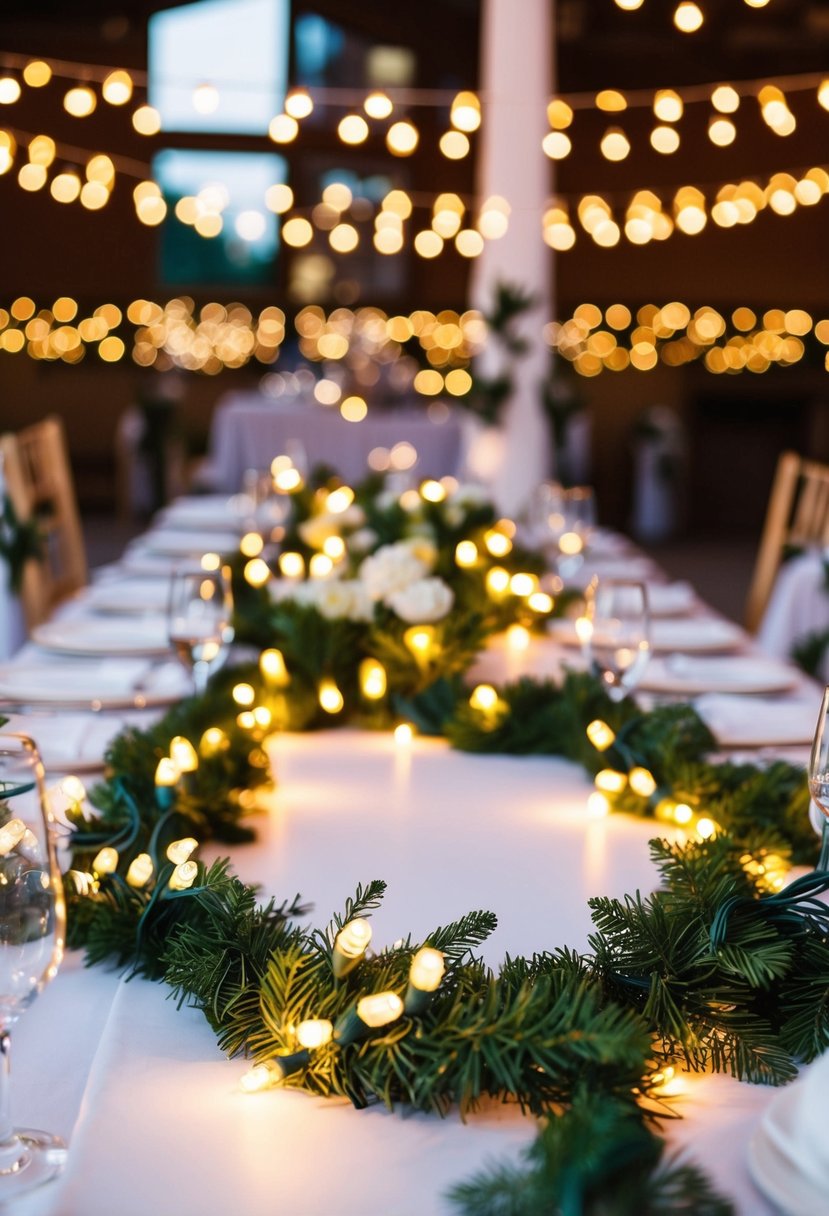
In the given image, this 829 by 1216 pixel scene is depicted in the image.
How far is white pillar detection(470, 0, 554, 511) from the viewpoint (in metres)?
6.02

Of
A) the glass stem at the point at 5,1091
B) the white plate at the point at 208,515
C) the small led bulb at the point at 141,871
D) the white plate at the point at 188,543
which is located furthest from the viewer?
the white plate at the point at 208,515

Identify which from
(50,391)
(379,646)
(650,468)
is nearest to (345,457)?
(650,468)

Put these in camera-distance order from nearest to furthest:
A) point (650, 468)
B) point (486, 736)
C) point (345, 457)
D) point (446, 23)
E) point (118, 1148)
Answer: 1. point (118, 1148)
2. point (486, 736)
3. point (345, 457)
4. point (650, 468)
5. point (446, 23)

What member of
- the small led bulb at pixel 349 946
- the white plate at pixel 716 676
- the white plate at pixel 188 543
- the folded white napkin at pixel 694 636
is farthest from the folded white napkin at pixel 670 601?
the small led bulb at pixel 349 946

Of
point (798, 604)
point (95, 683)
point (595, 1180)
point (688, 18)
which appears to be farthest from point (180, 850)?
point (688, 18)

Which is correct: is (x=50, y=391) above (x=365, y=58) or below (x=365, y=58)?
below

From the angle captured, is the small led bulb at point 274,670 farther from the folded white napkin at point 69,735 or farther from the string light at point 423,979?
the string light at point 423,979

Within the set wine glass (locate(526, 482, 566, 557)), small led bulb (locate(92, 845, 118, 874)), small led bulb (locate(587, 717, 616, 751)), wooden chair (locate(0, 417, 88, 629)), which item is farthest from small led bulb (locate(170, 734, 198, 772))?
wooden chair (locate(0, 417, 88, 629))

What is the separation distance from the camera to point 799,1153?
785mm

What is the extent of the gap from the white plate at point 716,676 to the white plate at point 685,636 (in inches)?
2.6

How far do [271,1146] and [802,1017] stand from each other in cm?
37

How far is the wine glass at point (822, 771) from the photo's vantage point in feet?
3.62

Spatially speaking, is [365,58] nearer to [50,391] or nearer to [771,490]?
[50,391]

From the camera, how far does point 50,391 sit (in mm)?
11172
